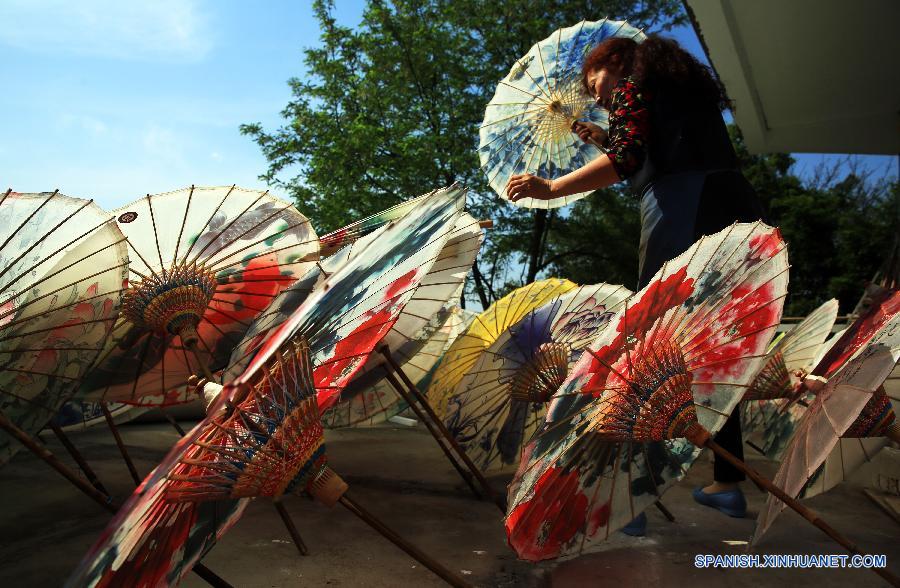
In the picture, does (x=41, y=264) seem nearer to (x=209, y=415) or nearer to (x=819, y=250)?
(x=209, y=415)

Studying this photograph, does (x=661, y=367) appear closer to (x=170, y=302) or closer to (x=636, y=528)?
(x=636, y=528)

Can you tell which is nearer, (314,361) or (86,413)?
(314,361)

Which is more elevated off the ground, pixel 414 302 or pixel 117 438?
pixel 414 302

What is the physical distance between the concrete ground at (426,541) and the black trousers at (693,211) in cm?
43

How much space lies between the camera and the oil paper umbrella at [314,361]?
1313 millimetres

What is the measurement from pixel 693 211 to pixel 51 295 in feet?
7.42

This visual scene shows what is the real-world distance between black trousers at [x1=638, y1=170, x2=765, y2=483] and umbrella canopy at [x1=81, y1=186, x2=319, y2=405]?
143cm

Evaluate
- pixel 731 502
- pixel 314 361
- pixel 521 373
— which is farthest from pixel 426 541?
pixel 731 502

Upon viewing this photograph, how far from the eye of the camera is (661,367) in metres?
1.75

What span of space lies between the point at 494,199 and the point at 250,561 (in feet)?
47.5

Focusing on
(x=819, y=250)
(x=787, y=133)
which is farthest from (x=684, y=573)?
Answer: (x=819, y=250)

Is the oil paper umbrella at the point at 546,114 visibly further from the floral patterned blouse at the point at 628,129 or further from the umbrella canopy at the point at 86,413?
the umbrella canopy at the point at 86,413

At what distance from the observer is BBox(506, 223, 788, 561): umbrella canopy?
5.70 ft

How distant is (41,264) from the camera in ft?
7.09
